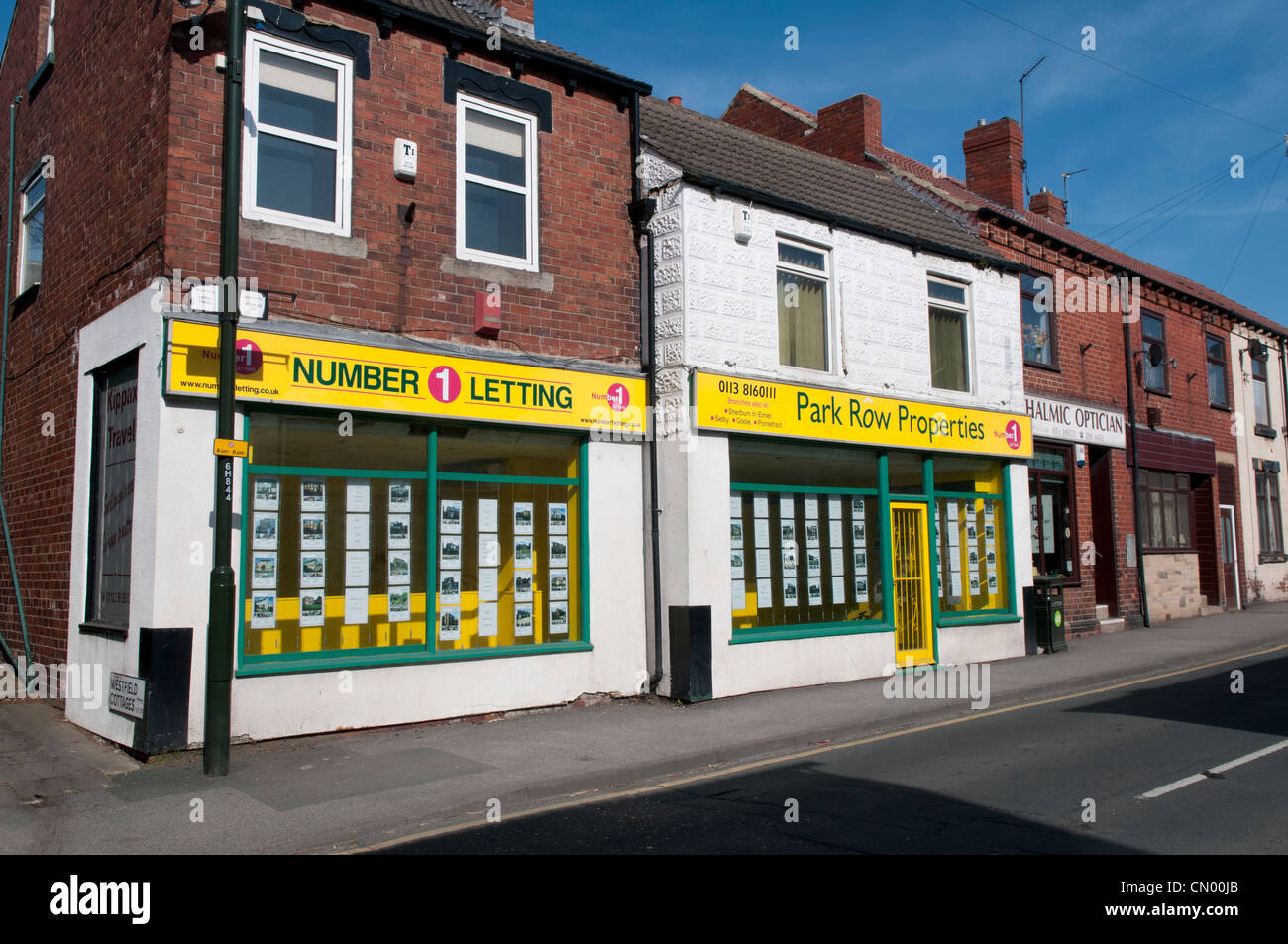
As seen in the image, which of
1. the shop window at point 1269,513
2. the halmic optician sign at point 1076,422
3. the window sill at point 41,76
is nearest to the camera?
the window sill at point 41,76

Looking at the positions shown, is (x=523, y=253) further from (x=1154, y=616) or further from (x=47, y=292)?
(x=1154, y=616)

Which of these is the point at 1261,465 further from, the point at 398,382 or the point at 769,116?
the point at 398,382

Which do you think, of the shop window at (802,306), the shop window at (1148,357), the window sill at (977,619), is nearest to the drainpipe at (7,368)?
the shop window at (802,306)

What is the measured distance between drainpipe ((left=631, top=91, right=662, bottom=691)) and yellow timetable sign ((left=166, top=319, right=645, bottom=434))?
0.68ft

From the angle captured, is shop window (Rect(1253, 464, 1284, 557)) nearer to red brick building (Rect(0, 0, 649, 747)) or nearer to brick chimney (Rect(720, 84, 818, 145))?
brick chimney (Rect(720, 84, 818, 145))

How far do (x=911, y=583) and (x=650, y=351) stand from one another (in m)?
5.49

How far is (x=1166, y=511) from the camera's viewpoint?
22578mm

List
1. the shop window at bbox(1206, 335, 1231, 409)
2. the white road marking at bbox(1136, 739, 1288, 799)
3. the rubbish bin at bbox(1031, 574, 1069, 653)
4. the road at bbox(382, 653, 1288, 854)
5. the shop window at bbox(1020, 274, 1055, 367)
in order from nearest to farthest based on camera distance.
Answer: the road at bbox(382, 653, 1288, 854) → the white road marking at bbox(1136, 739, 1288, 799) → the rubbish bin at bbox(1031, 574, 1069, 653) → the shop window at bbox(1020, 274, 1055, 367) → the shop window at bbox(1206, 335, 1231, 409)

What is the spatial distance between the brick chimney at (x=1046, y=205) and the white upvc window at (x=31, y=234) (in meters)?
20.1

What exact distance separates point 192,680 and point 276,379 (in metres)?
2.84

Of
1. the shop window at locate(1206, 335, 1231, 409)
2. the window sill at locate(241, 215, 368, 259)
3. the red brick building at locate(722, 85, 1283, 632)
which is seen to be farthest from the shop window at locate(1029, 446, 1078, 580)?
the window sill at locate(241, 215, 368, 259)

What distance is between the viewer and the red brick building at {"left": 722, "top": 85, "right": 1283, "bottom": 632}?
19.2 m

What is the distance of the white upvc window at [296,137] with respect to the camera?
398 inches

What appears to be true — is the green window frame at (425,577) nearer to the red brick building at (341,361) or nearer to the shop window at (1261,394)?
the red brick building at (341,361)
